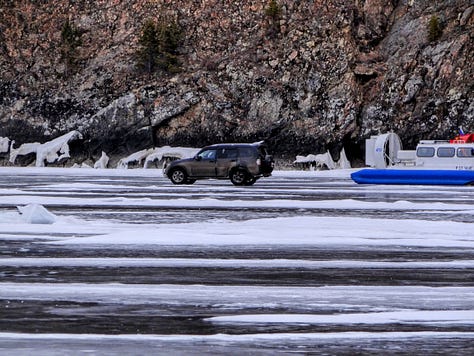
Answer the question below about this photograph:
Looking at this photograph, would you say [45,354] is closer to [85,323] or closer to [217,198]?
[85,323]

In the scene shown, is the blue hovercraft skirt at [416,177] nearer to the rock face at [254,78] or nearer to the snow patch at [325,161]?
the snow patch at [325,161]

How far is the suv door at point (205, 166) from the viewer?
36.5 metres

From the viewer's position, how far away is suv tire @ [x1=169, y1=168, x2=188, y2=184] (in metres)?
36.7

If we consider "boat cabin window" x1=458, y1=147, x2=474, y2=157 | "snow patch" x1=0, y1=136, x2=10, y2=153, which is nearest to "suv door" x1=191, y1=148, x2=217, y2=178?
"boat cabin window" x1=458, y1=147, x2=474, y2=157

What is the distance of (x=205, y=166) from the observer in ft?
120

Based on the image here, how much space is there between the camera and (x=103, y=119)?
57.9 m

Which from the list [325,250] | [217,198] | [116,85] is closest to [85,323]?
[325,250]

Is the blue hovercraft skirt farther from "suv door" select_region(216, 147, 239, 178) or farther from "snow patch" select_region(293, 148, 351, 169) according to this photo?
"snow patch" select_region(293, 148, 351, 169)

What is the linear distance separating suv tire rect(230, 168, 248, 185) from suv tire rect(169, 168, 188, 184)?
6.20 feet

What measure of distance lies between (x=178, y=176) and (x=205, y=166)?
115cm

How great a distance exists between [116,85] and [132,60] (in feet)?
8.81

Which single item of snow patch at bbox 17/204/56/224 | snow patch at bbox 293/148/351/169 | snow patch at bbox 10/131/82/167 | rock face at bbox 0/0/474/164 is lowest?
snow patch at bbox 17/204/56/224

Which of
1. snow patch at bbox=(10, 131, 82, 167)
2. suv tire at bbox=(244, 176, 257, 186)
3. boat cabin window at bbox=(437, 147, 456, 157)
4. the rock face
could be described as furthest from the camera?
snow patch at bbox=(10, 131, 82, 167)

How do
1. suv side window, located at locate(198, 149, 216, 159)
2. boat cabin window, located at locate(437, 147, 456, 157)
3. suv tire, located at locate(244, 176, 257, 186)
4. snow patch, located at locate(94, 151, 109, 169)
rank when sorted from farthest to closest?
1. snow patch, located at locate(94, 151, 109, 169)
2. boat cabin window, located at locate(437, 147, 456, 157)
3. suv side window, located at locate(198, 149, 216, 159)
4. suv tire, located at locate(244, 176, 257, 186)
